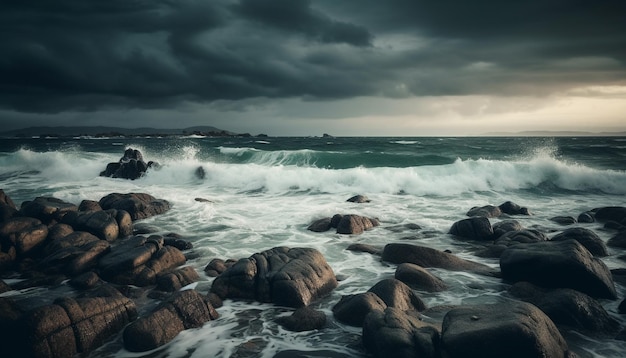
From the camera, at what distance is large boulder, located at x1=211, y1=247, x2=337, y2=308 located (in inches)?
260

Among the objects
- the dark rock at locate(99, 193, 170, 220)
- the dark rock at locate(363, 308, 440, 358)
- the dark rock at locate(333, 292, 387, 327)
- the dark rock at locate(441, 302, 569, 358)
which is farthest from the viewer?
the dark rock at locate(99, 193, 170, 220)

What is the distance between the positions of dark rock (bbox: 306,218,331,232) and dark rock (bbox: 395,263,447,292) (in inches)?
191

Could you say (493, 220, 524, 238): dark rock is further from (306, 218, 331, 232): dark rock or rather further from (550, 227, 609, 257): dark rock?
(306, 218, 331, 232): dark rock

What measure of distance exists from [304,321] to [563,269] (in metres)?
5.23

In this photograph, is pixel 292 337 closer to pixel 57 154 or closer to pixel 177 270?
pixel 177 270

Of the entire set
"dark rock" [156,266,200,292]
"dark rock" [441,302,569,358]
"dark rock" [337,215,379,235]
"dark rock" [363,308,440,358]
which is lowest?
"dark rock" [156,266,200,292]

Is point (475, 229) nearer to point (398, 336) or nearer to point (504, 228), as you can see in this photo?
point (504, 228)

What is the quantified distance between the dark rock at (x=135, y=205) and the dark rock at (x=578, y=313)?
45.4ft

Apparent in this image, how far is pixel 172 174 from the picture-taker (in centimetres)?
2627

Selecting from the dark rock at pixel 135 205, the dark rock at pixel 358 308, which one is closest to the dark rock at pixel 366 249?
the dark rock at pixel 358 308

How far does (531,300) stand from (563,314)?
2.57 ft

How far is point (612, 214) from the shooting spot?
13.3m

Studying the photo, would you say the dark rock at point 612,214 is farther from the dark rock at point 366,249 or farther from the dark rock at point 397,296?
the dark rock at point 397,296

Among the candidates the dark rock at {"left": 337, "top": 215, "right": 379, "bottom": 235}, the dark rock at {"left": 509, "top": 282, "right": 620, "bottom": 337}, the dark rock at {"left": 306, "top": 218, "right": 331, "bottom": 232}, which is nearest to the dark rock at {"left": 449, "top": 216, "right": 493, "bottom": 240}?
the dark rock at {"left": 337, "top": 215, "right": 379, "bottom": 235}
